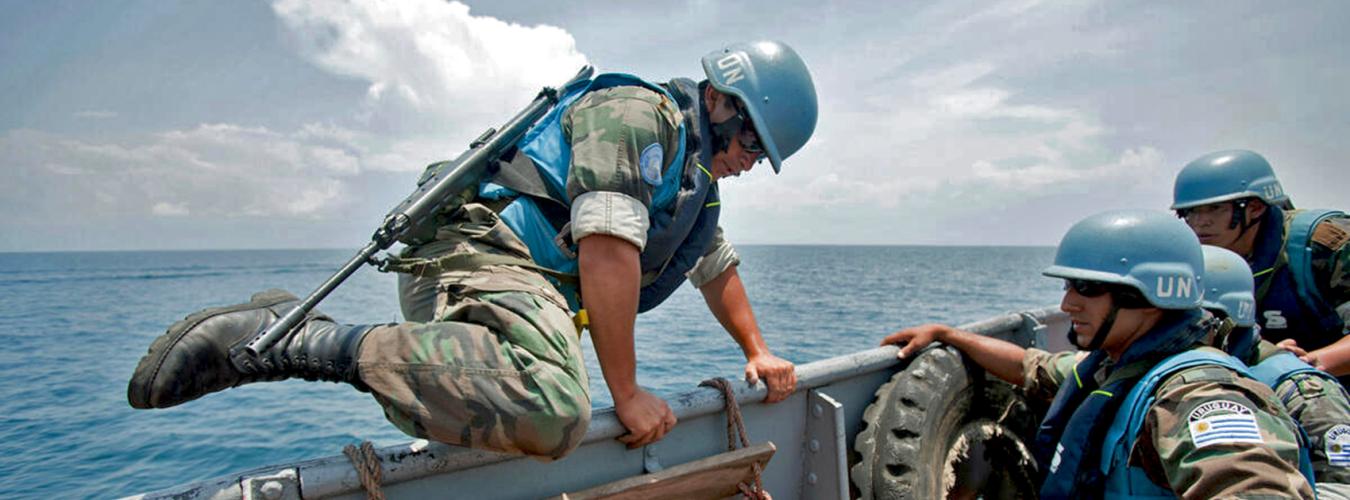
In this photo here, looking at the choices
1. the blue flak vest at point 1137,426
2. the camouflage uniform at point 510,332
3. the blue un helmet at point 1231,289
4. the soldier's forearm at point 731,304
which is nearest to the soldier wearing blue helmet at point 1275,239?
the blue un helmet at point 1231,289

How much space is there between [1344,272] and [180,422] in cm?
1112

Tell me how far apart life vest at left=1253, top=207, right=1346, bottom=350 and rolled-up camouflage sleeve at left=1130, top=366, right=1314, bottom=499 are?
8.26 feet

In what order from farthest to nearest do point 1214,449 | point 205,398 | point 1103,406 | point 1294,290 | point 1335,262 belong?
point 205,398, point 1294,290, point 1335,262, point 1103,406, point 1214,449

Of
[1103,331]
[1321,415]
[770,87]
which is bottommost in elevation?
[1321,415]

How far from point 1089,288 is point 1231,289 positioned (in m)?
0.87

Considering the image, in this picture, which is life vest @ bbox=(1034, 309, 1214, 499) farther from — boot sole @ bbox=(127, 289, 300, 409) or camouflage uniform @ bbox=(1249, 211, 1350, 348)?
boot sole @ bbox=(127, 289, 300, 409)

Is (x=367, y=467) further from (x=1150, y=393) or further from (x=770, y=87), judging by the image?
(x=1150, y=393)

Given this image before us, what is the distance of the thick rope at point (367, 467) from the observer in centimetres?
186

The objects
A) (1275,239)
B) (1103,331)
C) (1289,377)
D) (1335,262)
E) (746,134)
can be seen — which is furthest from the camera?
(1275,239)

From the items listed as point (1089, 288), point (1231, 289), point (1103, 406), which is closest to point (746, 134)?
point (1089, 288)

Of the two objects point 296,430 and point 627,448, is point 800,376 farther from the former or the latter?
point 296,430

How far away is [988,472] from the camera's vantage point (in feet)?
11.3

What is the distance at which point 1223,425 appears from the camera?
6.42ft

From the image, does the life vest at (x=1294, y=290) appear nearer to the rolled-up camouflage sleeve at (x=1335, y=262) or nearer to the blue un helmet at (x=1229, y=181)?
the rolled-up camouflage sleeve at (x=1335, y=262)
